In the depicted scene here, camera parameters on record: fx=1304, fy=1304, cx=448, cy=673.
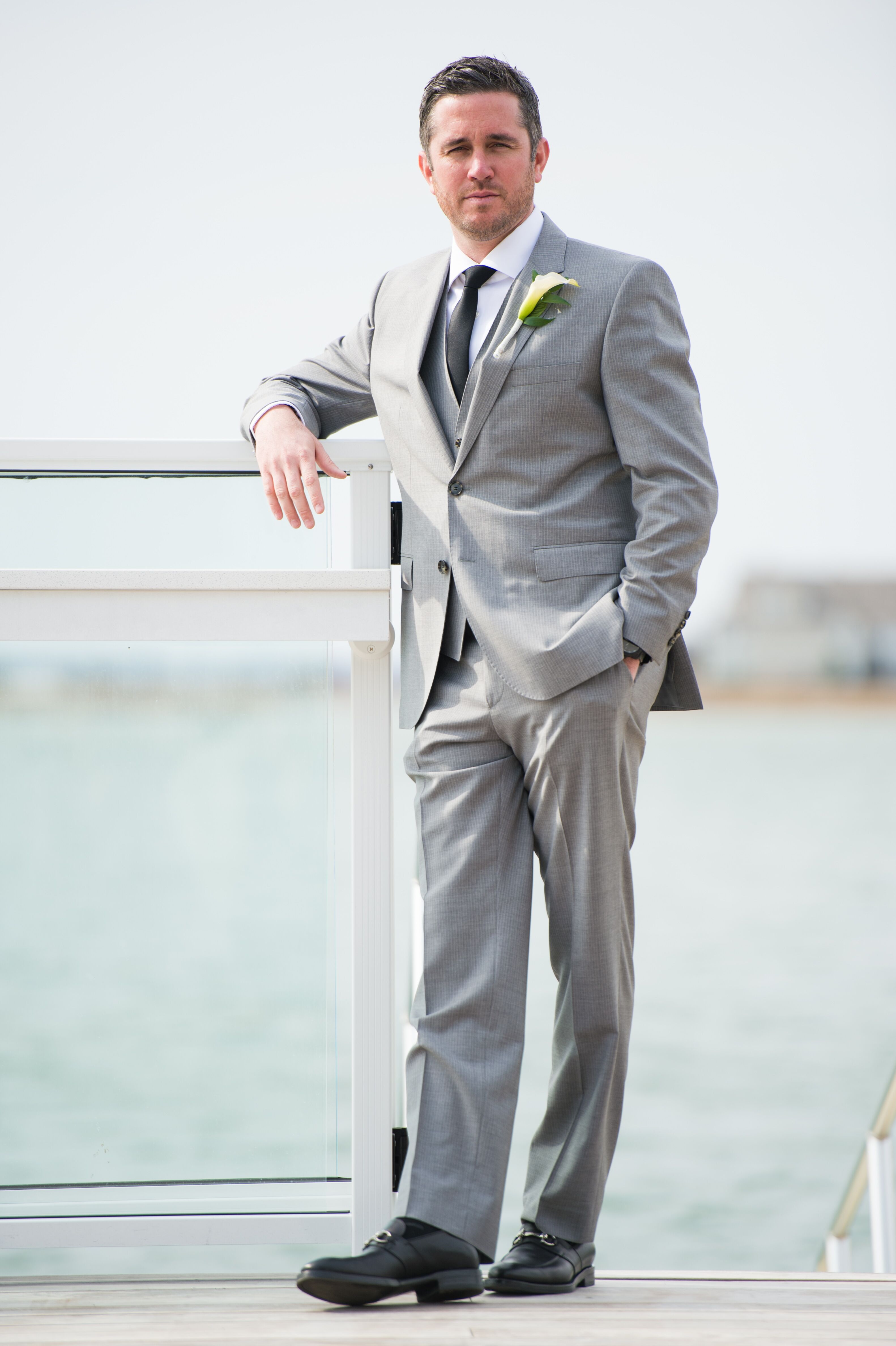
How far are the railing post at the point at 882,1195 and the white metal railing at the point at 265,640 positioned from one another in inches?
47.4

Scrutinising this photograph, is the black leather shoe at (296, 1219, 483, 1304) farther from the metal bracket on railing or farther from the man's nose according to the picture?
the man's nose

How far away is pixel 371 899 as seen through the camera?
68.0 inches

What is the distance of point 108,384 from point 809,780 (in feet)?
65.0

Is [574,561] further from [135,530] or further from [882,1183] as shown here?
[882,1183]

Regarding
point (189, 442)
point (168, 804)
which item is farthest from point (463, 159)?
point (168, 804)

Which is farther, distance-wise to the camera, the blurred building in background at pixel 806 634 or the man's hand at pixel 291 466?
the blurred building in background at pixel 806 634

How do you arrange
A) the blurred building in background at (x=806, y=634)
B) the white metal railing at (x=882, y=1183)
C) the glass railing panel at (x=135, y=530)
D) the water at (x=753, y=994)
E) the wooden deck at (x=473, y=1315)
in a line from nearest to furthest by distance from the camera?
the wooden deck at (x=473, y=1315)
the glass railing panel at (x=135, y=530)
the white metal railing at (x=882, y=1183)
the water at (x=753, y=994)
the blurred building in background at (x=806, y=634)

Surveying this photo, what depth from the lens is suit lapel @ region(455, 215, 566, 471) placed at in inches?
62.5

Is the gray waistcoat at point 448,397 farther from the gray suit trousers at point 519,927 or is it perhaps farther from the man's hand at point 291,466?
the man's hand at point 291,466

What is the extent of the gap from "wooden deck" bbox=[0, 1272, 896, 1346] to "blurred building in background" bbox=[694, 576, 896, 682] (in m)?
27.3

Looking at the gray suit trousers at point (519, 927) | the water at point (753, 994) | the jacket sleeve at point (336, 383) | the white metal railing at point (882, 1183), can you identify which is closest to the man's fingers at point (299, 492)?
the jacket sleeve at point (336, 383)

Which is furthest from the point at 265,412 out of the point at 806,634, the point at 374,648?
the point at 806,634

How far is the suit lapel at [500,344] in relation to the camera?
1.59 meters

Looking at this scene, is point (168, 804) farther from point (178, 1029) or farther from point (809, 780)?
point (809, 780)
